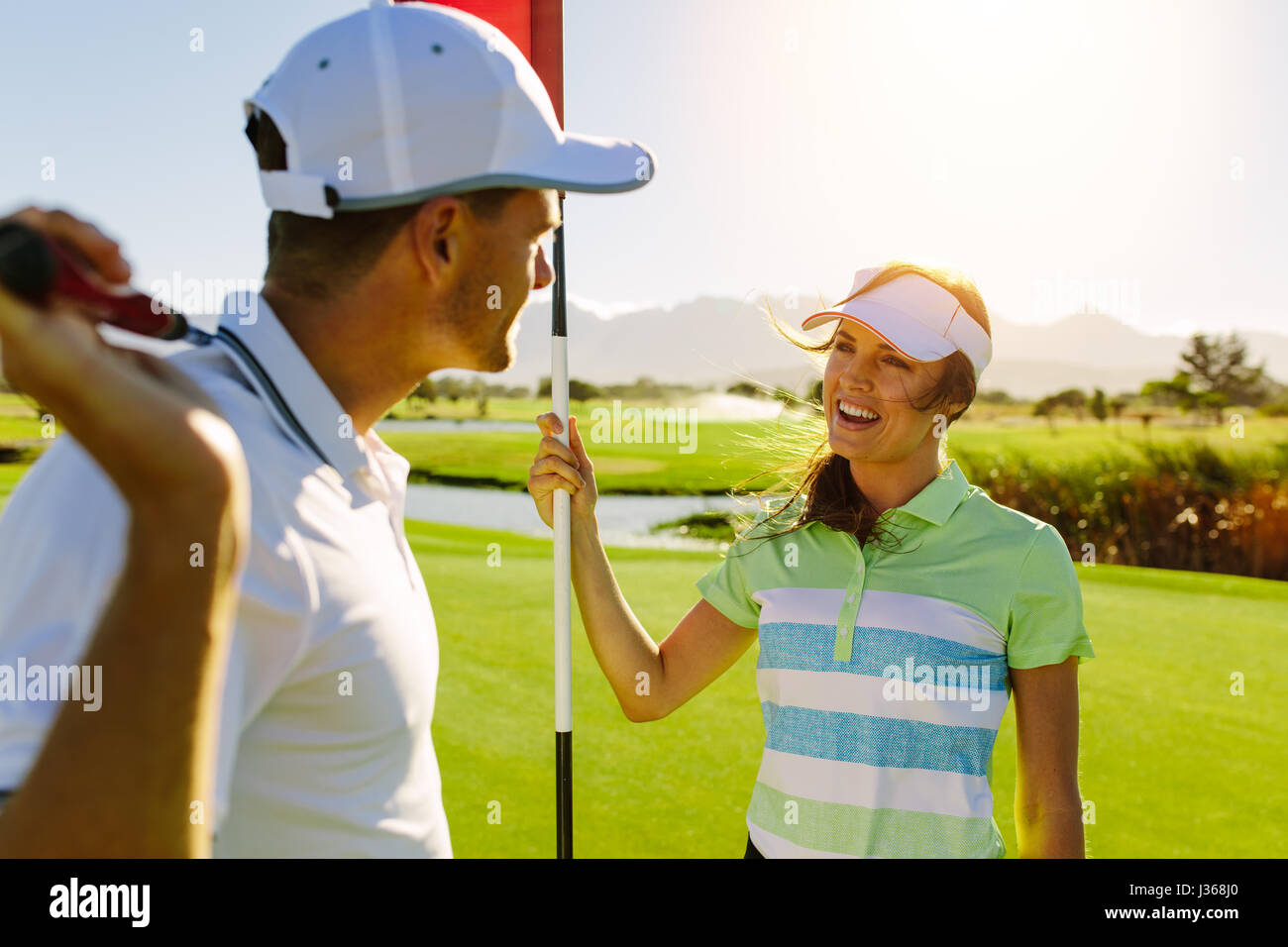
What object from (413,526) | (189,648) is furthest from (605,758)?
(413,526)

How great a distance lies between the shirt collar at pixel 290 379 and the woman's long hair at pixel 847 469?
1115 mm

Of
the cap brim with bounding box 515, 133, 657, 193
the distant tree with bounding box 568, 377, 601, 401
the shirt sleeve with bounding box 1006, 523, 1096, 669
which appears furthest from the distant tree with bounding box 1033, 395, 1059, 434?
the cap brim with bounding box 515, 133, 657, 193

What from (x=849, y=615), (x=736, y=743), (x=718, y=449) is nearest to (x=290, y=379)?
(x=849, y=615)

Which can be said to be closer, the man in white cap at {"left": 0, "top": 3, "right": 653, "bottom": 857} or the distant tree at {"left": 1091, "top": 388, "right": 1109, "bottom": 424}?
the man in white cap at {"left": 0, "top": 3, "right": 653, "bottom": 857}

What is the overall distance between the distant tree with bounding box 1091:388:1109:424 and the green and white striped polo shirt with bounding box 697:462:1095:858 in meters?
17.1

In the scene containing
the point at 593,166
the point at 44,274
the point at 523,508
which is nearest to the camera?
the point at 44,274

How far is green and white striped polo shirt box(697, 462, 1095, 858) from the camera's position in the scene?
1.63 meters

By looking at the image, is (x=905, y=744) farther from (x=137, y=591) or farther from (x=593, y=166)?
(x=137, y=591)

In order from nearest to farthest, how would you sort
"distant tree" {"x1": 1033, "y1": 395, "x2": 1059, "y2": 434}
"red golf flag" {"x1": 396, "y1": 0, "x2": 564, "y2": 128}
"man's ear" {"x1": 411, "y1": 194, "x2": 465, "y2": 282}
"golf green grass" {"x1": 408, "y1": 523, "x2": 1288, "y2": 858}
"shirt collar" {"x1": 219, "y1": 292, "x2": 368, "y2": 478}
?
"shirt collar" {"x1": 219, "y1": 292, "x2": 368, "y2": 478}
"man's ear" {"x1": 411, "y1": 194, "x2": 465, "y2": 282}
"red golf flag" {"x1": 396, "y1": 0, "x2": 564, "y2": 128}
"golf green grass" {"x1": 408, "y1": 523, "x2": 1288, "y2": 858}
"distant tree" {"x1": 1033, "y1": 395, "x2": 1059, "y2": 434}

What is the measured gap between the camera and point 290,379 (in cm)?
98

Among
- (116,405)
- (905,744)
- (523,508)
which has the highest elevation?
(523,508)

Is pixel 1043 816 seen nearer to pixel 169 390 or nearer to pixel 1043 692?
pixel 1043 692

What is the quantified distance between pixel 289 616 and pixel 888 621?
1.20 meters

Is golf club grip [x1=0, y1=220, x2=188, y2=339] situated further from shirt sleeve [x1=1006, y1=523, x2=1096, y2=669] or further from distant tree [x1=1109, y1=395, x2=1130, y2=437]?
distant tree [x1=1109, y1=395, x2=1130, y2=437]
